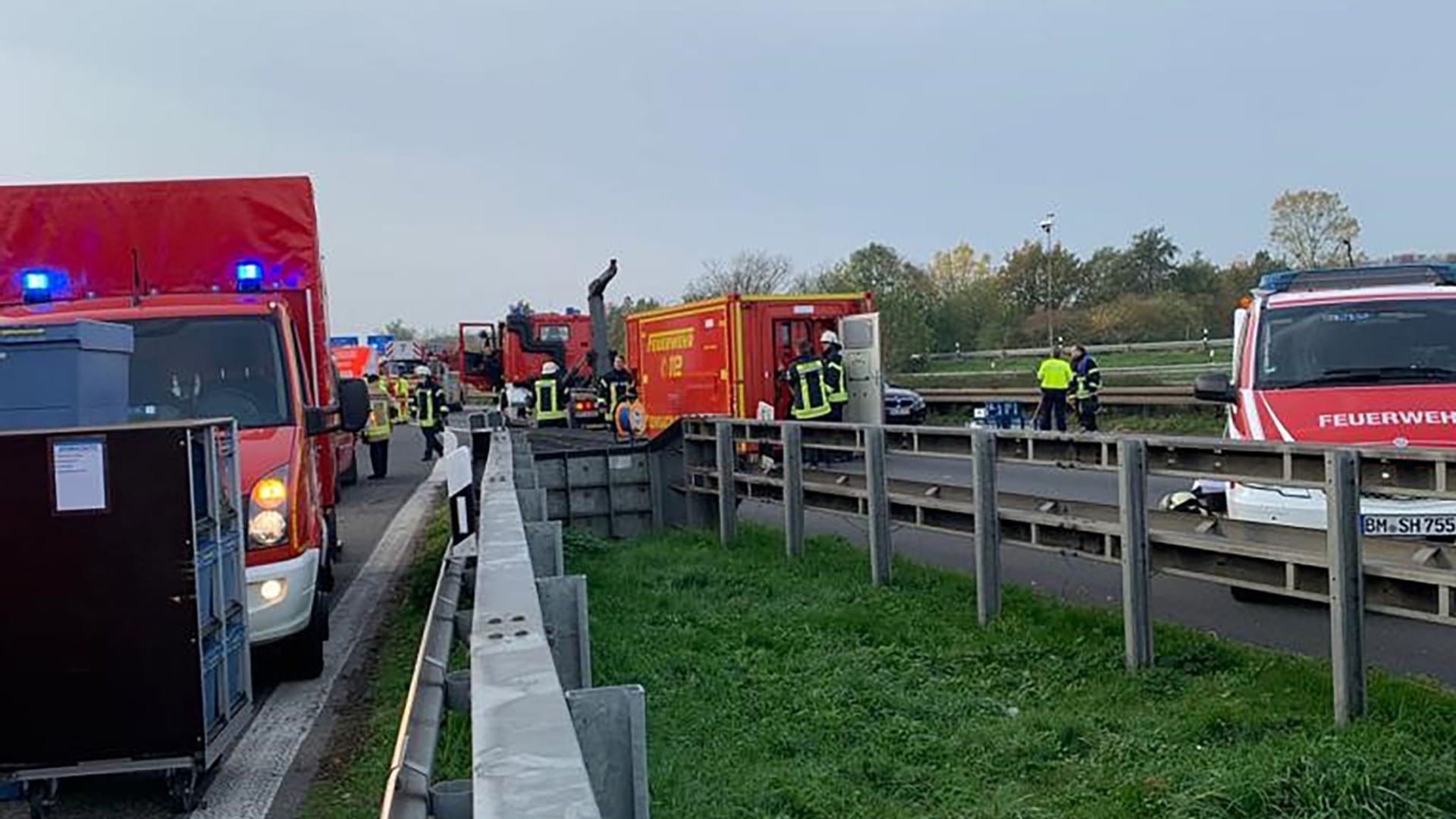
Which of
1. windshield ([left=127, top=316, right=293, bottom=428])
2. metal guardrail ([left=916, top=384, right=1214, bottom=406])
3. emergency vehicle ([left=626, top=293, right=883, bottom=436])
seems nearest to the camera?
windshield ([left=127, top=316, right=293, bottom=428])

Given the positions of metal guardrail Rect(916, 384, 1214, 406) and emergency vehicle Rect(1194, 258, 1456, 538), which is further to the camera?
metal guardrail Rect(916, 384, 1214, 406)

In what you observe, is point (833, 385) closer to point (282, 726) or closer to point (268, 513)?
point (268, 513)

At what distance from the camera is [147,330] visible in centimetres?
835

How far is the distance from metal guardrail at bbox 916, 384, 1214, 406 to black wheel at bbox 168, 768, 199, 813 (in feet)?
65.6

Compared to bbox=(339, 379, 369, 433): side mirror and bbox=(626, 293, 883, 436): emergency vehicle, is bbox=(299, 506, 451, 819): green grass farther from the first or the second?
bbox=(626, 293, 883, 436): emergency vehicle

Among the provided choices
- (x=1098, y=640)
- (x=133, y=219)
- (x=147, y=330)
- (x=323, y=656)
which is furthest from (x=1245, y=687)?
(x=133, y=219)

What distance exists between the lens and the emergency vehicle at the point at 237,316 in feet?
24.2

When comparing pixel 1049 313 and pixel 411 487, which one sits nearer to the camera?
pixel 411 487

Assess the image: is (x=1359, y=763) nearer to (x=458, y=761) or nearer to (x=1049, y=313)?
(x=458, y=761)

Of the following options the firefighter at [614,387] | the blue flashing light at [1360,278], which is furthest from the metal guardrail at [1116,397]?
the blue flashing light at [1360,278]

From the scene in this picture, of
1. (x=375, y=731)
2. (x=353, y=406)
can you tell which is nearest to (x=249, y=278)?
(x=353, y=406)

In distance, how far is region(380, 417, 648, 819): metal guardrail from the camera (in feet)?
6.59

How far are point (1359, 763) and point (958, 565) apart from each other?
19.9 feet

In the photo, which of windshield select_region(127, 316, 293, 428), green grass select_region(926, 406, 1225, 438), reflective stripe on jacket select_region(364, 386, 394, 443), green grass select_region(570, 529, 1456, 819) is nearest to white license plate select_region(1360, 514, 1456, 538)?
green grass select_region(570, 529, 1456, 819)
